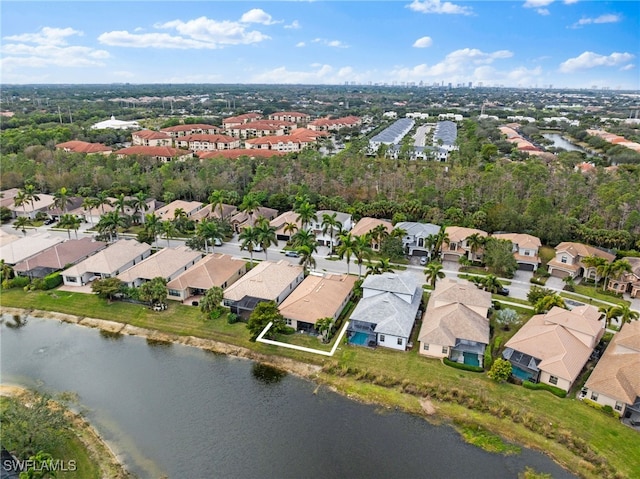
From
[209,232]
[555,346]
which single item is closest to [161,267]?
[209,232]

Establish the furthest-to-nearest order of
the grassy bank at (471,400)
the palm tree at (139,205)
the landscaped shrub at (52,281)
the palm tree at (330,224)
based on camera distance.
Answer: the palm tree at (139,205)
the palm tree at (330,224)
the landscaped shrub at (52,281)
the grassy bank at (471,400)

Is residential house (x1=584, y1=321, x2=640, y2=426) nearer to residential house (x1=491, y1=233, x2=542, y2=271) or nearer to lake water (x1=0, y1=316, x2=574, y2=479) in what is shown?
lake water (x1=0, y1=316, x2=574, y2=479)

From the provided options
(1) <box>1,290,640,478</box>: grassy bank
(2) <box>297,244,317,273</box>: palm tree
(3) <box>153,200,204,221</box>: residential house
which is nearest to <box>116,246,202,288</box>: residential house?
(1) <box>1,290,640,478</box>: grassy bank

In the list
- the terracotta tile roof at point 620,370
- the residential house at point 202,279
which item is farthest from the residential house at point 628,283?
the residential house at point 202,279

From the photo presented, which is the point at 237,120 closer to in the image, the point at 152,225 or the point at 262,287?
the point at 152,225

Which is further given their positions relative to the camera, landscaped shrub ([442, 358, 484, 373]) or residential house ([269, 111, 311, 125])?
residential house ([269, 111, 311, 125])

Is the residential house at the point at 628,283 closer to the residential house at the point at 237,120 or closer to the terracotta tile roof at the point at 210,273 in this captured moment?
the terracotta tile roof at the point at 210,273

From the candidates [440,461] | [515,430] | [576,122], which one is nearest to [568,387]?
[515,430]
